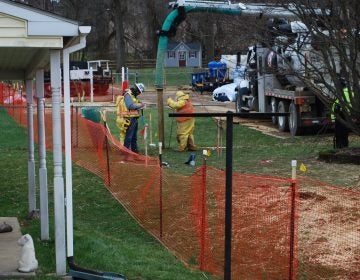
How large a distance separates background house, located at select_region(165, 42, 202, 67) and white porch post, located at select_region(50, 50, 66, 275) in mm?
72820

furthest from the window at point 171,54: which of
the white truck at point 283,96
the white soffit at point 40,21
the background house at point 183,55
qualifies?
the white soffit at point 40,21

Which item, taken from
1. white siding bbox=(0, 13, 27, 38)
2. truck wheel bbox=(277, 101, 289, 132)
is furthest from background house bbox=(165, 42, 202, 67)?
white siding bbox=(0, 13, 27, 38)

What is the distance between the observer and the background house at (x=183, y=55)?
261 feet

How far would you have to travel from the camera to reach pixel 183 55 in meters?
80.5

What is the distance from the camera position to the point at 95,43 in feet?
274

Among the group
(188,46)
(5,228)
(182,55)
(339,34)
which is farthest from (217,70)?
(5,228)

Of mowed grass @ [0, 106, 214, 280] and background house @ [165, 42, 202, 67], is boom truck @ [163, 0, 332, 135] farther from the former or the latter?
background house @ [165, 42, 202, 67]

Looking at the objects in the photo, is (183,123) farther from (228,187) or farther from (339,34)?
(228,187)

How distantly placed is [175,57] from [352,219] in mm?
73776

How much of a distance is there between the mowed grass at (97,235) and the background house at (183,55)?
214 feet

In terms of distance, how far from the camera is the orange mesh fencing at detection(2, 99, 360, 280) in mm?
7168

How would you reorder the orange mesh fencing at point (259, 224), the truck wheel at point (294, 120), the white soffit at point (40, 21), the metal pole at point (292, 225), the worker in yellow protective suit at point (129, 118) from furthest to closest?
the truck wheel at point (294, 120) → the worker in yellow protective suit at point (129, 118) → the orange mesh fencing at point (259, 224) → the metal pole at point (292, 225) → the white soffit at point (40, 21)

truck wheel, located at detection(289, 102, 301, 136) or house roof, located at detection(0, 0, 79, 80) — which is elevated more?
house roof, located at detection(0, 0, 79, 80)

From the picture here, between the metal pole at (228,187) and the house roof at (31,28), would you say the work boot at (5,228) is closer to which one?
the house roof at (31,28)
